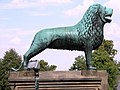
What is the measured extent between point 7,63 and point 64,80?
38108 mm

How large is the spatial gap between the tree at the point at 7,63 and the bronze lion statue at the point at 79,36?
3436 centimetres

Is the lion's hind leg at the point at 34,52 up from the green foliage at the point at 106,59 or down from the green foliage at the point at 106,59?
down

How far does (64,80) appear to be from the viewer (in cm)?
1267

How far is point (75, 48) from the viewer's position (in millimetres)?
13148

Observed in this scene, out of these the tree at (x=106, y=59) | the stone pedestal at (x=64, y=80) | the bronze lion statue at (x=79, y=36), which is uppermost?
the tree at (x=106, y=59)

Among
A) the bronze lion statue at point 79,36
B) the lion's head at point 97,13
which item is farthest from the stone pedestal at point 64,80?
the lion's head at point 97,13

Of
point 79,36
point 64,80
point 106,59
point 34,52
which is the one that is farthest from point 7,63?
point 64,80

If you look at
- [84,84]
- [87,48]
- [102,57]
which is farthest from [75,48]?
[102,57]

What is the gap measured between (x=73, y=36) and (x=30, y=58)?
1.44 meters

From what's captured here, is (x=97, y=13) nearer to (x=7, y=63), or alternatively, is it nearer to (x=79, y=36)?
(x=79, y=36)

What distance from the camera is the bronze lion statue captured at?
13.1 m

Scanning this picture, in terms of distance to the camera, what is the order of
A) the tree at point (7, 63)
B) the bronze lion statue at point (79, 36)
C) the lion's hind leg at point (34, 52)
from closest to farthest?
the bronze lion statue at point (79, 36)
the lion's hind leg at point (34, 52)
the tree at point (7, 63)

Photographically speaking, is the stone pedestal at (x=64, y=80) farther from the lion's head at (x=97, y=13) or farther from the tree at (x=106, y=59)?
the tree at (x=106, y=59)

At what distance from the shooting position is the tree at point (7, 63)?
4809cm
